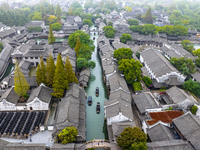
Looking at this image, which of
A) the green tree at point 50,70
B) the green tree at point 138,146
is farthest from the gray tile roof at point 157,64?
the green tree at point 50,70

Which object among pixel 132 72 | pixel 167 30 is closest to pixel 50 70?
pixel 132 72

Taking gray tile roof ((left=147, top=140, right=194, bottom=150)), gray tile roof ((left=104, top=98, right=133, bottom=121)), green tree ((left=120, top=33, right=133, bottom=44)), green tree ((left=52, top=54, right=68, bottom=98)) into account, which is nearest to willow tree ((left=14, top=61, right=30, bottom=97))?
green tree ((left=52, top=54, right=68, bottom=98))

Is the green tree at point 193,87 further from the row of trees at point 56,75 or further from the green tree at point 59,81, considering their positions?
the green tree at point 59,81

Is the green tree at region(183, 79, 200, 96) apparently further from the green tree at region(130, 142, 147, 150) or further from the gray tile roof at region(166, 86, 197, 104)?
the green tree at region(130, 142, 147, 150)

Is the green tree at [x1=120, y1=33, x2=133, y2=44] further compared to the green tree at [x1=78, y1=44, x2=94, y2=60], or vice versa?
the green tree at [x1=120, y1=33, x2=133, y2=44]

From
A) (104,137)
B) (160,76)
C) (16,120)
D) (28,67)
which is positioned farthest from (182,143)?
(28,67)
